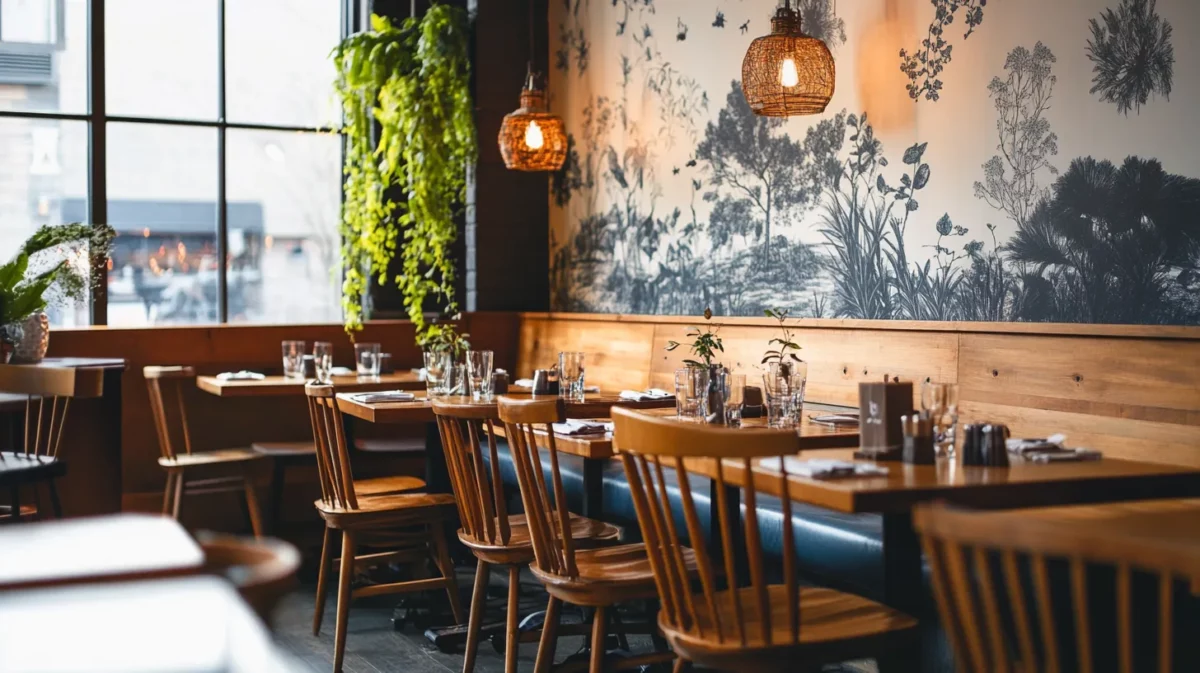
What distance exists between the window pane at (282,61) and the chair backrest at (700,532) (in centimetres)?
450

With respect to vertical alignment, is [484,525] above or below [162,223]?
below

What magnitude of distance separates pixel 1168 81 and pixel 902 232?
3.59ft

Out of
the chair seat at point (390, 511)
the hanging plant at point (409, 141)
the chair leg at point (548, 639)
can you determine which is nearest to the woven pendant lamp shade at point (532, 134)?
the hanging plant at point (409, 141)

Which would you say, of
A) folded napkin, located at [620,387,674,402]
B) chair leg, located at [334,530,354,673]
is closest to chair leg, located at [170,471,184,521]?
chair leg, located at [334,530,354,673]

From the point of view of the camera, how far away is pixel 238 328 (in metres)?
5.72

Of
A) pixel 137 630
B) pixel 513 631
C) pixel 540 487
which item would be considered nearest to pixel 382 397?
pixel 513 631

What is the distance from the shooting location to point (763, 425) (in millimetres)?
3141

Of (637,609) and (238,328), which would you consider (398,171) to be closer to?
(238,328)

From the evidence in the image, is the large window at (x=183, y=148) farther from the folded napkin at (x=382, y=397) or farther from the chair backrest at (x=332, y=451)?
the chair backrest at (x=332, y=451)

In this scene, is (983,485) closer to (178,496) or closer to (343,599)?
(343,599)

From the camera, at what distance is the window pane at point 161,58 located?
6004 mm

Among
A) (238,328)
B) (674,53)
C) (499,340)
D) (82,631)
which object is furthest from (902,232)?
(82,631)

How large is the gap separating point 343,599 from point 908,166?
7.68 feet

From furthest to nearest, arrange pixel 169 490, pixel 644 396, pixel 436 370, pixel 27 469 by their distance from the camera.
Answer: pixel 169 490 → pixel 436 370 → pixel 644 396 → pixel 27 469
